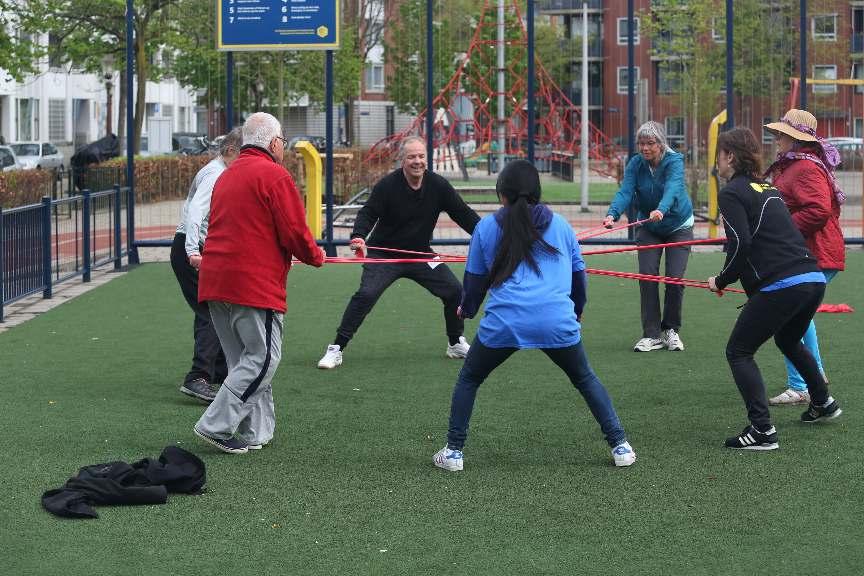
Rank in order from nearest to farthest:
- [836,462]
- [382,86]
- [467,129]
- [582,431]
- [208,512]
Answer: [208,512] → [836,462] → [582,431] → [382,86] → [467,129]

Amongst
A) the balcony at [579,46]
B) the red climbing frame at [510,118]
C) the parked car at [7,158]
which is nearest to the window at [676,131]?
the red climbing frame at [510,118]

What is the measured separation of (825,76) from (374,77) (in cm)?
608

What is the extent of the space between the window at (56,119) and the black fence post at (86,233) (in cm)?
4530

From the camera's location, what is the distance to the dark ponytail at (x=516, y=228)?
649 centimetres

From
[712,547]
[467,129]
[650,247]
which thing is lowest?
[712,547]

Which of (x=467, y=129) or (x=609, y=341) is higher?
(x=467, y=129)

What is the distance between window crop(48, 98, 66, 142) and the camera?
59.8 m

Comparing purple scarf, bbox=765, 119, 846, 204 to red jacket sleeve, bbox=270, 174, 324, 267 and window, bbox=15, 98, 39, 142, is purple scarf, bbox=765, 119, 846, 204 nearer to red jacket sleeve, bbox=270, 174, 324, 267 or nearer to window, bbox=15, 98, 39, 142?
red jacket sleeve, bbox=270, 174, 324, 267

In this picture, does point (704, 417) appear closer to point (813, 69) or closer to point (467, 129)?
point (813, 69)

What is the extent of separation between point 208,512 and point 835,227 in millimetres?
3988

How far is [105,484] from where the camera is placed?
246 inches

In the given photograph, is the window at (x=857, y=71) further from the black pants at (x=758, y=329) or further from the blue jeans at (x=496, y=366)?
the blue jeans at (x=496, y=366)

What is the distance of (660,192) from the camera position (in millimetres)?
10570

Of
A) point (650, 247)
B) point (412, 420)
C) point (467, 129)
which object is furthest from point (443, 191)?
point (467, 129)
